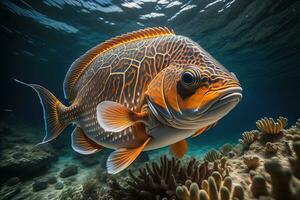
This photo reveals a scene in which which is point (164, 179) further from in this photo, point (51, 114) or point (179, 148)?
point (51, 114)

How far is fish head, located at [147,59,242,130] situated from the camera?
1650 millimetres

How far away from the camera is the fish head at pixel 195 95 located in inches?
65.0

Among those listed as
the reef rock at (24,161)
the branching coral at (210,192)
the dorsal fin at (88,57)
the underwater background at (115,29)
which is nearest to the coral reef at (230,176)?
the branching coral at (210,192)

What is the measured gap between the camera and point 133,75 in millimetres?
2404

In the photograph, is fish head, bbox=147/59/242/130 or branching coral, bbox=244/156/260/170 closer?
fish head, bbox=147/59/242/130

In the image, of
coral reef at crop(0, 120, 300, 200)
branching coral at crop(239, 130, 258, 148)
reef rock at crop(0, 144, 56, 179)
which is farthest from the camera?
reef rock at crop(0, 144, 56, 179)

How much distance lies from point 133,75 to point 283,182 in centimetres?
188

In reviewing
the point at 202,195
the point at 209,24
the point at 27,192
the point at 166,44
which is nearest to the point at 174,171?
the point at 202,195

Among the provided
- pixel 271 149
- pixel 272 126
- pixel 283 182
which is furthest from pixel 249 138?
pixel 283 182

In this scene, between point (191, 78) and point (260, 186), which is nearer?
point (191, 78)

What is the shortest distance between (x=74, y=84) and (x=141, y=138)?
1.79 meters

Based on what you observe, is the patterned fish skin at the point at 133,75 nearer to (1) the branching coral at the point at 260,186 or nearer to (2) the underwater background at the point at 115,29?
(1) the branching coral at the point at 260,186

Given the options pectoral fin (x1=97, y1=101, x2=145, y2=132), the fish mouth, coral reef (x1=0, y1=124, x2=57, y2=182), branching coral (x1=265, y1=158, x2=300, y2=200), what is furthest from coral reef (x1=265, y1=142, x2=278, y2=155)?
coral reef (x1=0, y1=124, x2=57, y2=182)

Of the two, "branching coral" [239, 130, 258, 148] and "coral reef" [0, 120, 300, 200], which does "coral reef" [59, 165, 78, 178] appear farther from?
"branching coral" [239, 130, 258, 148]
